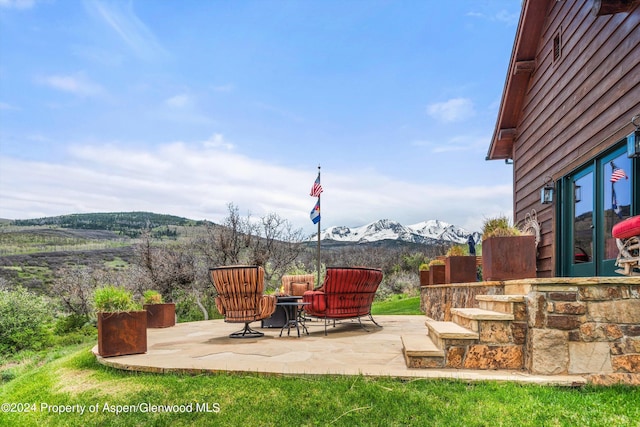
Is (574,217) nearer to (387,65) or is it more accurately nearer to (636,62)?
(636,62)

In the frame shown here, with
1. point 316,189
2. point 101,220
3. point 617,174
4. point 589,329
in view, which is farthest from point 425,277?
point 101,220

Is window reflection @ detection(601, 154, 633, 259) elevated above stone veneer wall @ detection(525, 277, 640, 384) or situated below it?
above

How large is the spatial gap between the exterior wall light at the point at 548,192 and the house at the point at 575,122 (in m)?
0.05

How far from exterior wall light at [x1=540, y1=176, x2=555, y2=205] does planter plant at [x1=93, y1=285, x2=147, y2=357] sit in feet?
20.9

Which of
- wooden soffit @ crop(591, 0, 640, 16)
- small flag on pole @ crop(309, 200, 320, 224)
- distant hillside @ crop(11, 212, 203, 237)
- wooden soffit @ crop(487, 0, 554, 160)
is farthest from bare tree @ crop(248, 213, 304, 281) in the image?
distant hillside @ crop(11, 212, 203, 237)

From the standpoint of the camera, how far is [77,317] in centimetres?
1001

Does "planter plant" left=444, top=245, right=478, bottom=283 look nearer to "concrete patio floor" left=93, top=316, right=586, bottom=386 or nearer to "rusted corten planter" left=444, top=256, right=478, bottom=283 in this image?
"rusted corten planter" left=444, top=256, right=478, bottom=283

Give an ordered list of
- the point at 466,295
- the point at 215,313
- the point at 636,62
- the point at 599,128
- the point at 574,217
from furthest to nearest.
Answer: the point at 215,313, the point at 574,217, the point at 466,295, the point at 599,128, the point at 636,62

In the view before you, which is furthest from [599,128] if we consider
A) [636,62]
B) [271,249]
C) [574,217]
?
[271,249]

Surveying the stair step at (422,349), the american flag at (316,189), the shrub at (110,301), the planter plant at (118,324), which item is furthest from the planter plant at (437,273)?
the shrub at (110,301)

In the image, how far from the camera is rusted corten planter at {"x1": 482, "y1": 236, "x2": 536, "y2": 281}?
14.6 feet

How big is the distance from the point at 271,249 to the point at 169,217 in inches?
787

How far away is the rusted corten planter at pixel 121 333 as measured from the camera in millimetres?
4105

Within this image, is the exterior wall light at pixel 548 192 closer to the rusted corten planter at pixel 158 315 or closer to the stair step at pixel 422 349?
the stair step at pixel 422 349
